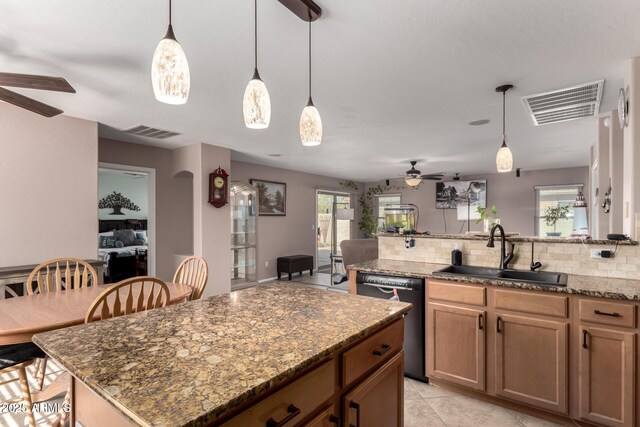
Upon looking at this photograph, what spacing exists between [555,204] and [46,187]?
30.6ft

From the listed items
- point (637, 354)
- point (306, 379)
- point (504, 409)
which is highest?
point (306, 379)

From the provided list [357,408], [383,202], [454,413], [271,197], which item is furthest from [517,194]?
[357,408]

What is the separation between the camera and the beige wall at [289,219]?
21.9 feet

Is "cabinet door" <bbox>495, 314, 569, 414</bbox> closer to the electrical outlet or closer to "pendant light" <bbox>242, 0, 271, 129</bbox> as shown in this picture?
the electrical outlet

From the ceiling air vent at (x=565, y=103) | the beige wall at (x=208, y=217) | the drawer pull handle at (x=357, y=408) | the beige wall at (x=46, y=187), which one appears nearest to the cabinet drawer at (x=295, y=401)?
the drawer pull handle at (x=357, y=408)

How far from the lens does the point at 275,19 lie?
183cm

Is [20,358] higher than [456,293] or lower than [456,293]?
lower

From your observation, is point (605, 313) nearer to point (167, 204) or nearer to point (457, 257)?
point (457, 257)

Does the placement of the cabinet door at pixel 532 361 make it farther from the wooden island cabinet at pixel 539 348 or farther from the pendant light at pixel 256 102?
the pendant light at pixel 256 102

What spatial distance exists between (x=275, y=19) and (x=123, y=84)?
1606mm

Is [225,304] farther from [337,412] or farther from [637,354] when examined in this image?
[637,354]

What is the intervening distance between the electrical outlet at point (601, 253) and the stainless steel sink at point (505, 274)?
0.78ft

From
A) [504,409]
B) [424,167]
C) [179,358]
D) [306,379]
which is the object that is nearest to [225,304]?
[179,358]

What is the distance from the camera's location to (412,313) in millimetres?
2576
